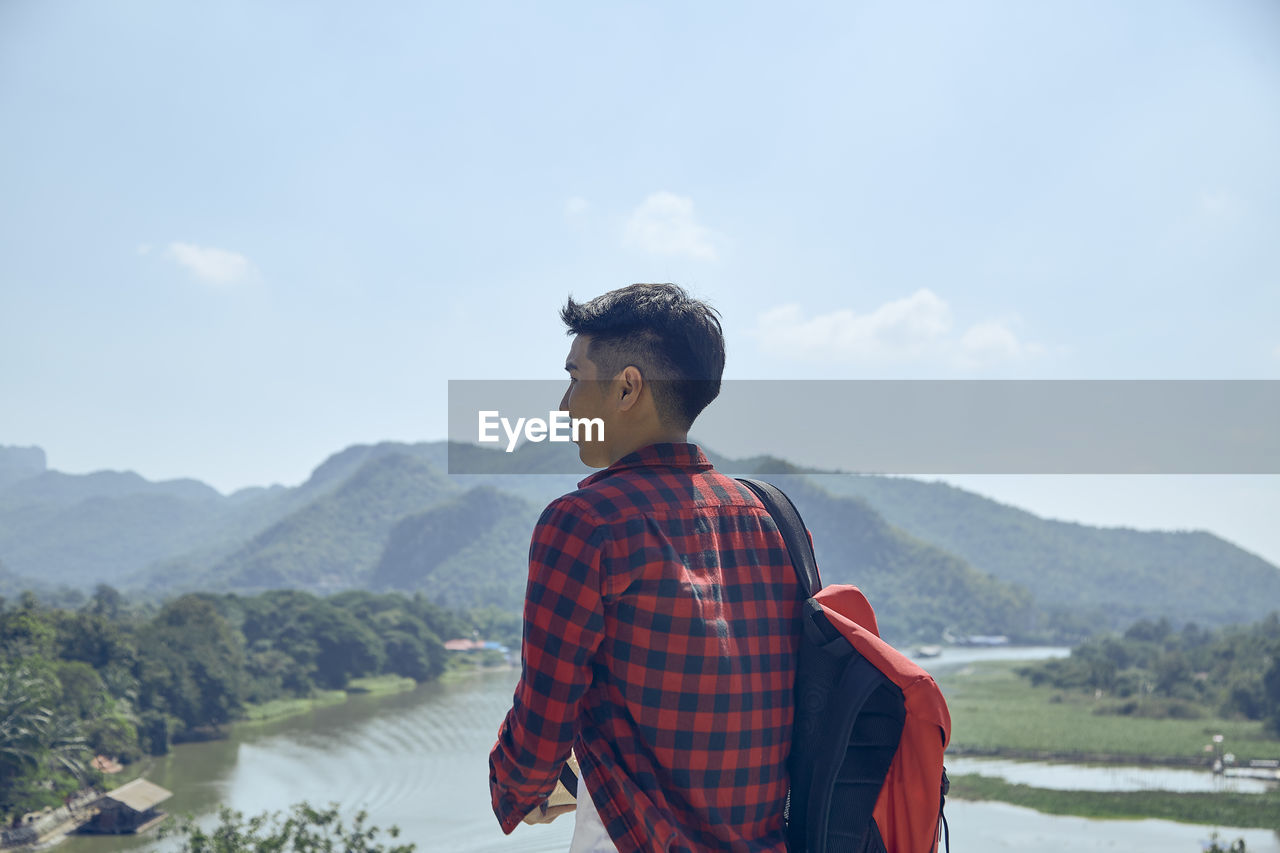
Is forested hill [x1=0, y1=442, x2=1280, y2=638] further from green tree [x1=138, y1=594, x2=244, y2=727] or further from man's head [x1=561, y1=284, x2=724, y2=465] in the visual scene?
man's head [x1=561, y1=284, x2=724, y2=465]

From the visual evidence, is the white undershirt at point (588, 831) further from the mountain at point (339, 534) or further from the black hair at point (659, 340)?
the mountain at point (339, 534)

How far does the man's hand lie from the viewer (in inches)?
36.1

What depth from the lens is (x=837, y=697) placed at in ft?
2.84

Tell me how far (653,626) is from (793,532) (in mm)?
192

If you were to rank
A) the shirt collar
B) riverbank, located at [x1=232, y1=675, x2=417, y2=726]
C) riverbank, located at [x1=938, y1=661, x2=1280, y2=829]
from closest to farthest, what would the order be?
the shirt collar
riverbank, located at [x1=938, y1=661, x2=1280, y2=829]
riverbank, located at [x1=232, y1=675, x2=417, y2=726]

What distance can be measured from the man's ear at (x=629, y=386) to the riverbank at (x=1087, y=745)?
38.2 ft

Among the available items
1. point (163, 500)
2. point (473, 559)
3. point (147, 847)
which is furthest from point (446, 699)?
point (163, 500)

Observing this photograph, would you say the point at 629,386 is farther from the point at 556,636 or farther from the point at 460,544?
the point at 460,544

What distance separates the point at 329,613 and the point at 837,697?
3036 cm

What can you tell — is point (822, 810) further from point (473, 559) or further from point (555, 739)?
point (473, 559)

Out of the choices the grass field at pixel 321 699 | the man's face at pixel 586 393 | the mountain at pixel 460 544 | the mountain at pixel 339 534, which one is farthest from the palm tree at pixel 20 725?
the mountain at pixel 339 534

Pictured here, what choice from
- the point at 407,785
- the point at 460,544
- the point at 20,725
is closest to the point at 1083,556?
the point at 460,544

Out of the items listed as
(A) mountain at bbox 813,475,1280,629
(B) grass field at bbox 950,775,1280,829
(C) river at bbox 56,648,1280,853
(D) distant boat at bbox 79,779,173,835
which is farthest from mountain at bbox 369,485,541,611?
(B) grass field at bbox 950,775,1280,829

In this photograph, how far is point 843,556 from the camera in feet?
192
